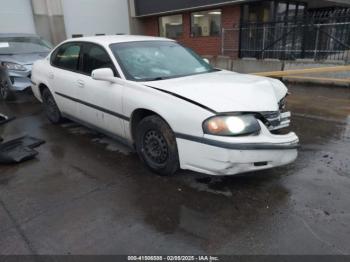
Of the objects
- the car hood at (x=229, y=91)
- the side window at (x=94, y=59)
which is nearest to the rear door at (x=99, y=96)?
the side window at (x=94, y=59)

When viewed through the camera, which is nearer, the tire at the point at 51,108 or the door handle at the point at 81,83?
the door handle at the point at 81,83

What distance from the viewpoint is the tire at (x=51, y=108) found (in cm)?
564

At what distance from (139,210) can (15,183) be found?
1661 millimetres

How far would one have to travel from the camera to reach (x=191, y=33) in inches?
576

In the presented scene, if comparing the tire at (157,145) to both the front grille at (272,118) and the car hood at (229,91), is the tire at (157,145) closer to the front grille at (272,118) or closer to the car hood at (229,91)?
the car hood at (229,91)

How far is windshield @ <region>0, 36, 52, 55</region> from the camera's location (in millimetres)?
8086

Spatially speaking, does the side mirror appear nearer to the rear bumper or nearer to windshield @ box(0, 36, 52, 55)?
the rear bumper

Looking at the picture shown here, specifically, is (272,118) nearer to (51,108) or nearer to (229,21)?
(51,108)

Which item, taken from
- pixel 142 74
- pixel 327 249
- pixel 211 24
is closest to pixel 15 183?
pixel 142 74

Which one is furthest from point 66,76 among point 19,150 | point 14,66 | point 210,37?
point 210,37

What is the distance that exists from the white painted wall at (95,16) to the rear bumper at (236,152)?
1434 centimetres

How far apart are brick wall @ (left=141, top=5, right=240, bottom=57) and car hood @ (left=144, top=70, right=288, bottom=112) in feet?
29.9

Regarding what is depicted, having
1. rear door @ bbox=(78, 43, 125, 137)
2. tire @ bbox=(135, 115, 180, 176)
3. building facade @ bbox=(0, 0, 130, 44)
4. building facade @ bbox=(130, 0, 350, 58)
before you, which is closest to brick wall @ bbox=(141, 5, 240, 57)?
building facade @ bbox=(130, 0, 350, 58)

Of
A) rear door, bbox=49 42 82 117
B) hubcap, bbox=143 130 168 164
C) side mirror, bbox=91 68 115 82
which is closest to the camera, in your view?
hubcap, bbox=143 130 168 164
